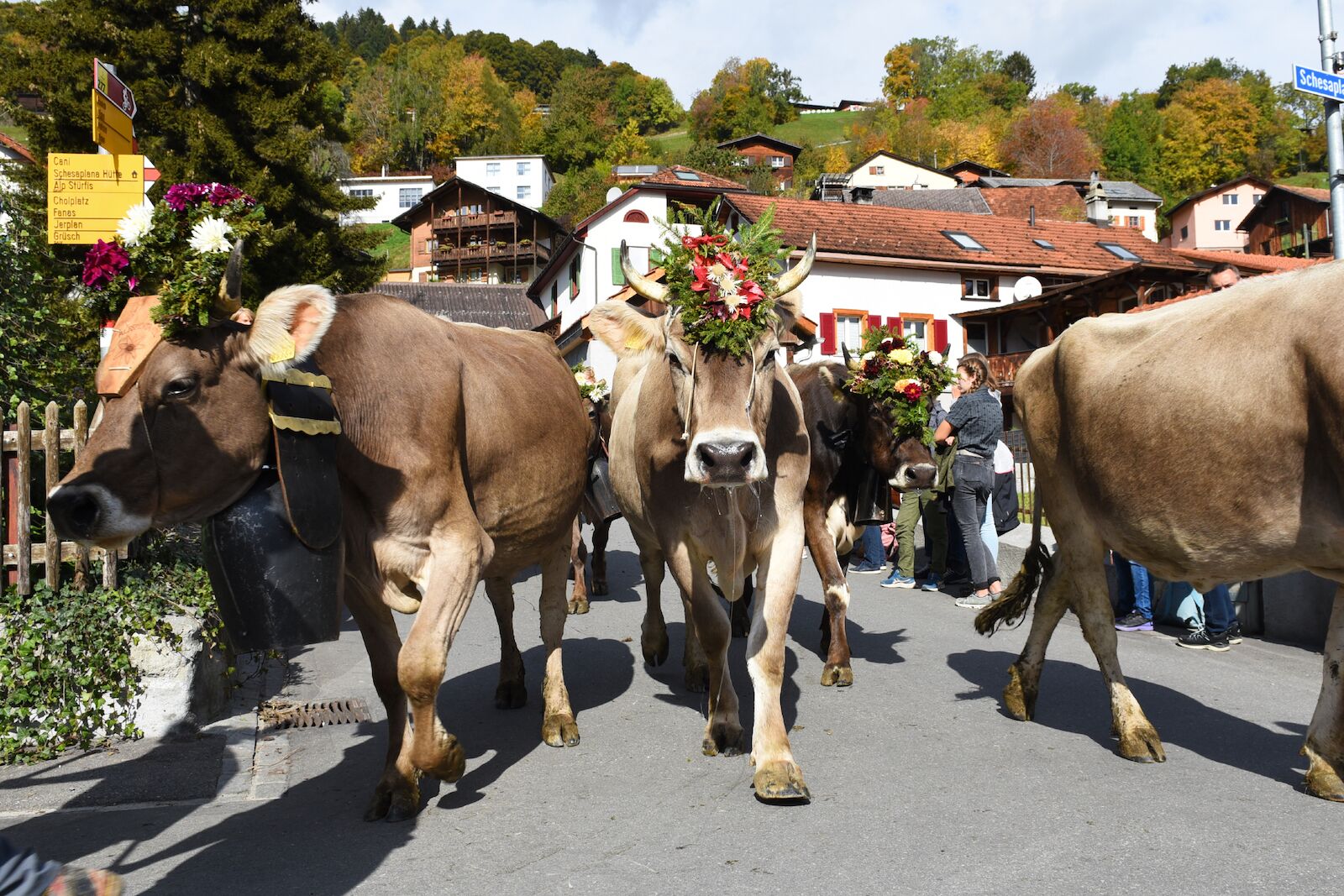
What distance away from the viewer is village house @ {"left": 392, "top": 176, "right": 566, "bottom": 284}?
68.0m

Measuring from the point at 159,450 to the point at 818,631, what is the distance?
6156 mm

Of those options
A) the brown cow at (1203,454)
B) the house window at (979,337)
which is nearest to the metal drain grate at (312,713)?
the brown cow at (1203,454)

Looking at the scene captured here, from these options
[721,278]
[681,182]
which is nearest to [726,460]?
[721,278]

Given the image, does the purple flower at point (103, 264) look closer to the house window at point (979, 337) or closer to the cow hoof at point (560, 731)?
the cow hoof at point (560, 731)

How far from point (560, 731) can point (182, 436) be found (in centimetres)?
269

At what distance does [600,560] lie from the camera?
456 inches

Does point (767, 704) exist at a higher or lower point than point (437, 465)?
lower

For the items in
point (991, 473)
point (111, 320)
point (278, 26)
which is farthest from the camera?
point (278, 26)

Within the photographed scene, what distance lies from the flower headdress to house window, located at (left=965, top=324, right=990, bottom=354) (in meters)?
35.7

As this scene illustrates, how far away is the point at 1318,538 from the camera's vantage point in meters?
4.31

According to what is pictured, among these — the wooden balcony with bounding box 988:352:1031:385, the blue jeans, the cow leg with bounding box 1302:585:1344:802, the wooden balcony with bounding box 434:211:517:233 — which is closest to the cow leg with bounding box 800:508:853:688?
the cow leg with bounding box 1302:585:1344:802

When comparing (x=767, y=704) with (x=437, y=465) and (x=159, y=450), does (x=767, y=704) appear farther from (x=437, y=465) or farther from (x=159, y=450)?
(x=159, y=450)

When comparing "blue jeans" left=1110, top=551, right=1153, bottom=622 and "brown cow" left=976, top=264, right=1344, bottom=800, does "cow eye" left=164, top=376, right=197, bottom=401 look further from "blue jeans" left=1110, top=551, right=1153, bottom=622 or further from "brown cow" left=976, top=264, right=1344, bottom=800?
"blue jeans" left=1110, top=551, right=1153, bottom=622

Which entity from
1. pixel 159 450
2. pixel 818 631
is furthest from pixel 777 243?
pixel 818 631
